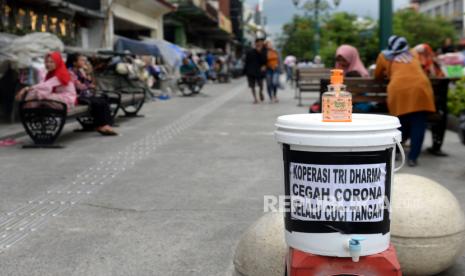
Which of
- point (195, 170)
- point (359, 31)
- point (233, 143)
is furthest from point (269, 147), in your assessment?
point (359, 31)

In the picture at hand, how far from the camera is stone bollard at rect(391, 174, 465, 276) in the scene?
3.42 metres

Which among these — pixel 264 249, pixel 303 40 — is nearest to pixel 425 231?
pixel 264 249

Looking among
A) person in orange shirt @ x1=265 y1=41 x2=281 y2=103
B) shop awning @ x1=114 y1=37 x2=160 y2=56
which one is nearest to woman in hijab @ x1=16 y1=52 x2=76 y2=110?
person in orange shirt @ x1=265 y1=41 x2=281 y2=103

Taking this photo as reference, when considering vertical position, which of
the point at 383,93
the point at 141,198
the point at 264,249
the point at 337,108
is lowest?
the point at 141,198

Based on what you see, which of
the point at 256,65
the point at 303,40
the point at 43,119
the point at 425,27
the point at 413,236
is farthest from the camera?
the point at 303,40

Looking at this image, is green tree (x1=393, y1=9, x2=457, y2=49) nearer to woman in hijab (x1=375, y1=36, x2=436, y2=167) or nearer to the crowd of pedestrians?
the crowd of pedestrians

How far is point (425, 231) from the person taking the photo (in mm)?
3428

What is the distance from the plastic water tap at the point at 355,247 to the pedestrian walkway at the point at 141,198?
1.39 meters

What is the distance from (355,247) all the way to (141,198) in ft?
11.9

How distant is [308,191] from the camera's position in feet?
8.68

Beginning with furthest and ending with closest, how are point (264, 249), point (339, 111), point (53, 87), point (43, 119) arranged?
point (53, 87) < point (43, 119) < point (264, 249) < point (339, 111)

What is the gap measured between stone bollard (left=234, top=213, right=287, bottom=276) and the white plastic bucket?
59cm

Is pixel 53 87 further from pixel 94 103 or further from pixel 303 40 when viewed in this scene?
pixel 303 40

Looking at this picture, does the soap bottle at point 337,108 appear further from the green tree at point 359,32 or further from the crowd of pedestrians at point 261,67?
the green tree at point 359,32
